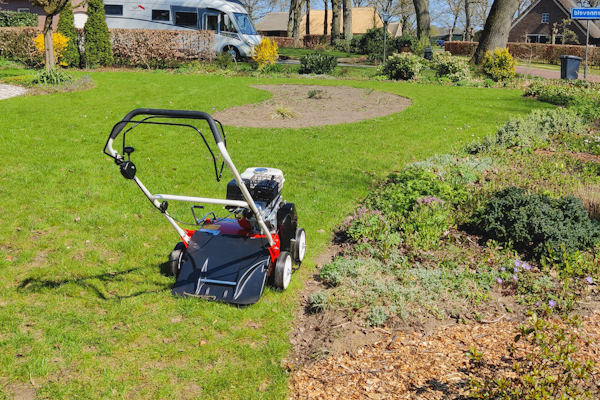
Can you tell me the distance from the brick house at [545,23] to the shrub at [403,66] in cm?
3537

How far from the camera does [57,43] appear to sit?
68.3ft

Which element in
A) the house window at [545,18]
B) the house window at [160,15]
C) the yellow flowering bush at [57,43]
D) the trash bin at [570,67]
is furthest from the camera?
the house window at [545,18]

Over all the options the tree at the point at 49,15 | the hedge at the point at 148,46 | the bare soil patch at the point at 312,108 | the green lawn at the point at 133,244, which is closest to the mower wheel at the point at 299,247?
the green lawn at the point at 133,244

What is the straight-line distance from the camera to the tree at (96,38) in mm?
22266

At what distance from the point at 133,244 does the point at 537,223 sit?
422cm

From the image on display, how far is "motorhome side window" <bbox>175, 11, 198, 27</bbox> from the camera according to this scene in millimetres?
27031

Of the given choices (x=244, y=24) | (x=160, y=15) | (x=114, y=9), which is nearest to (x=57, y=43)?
(x=160, y=15)

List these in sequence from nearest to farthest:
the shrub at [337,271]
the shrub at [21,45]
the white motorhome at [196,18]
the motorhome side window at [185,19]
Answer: the shrub at [337,271]
the shrub at [21,45]
the white motorhome at [196,18]
the motorhome side window at [185,19]

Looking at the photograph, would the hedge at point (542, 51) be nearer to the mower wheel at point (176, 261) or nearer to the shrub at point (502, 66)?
the shrub at point (502, 66)

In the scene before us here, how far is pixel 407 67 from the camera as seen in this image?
2138cm

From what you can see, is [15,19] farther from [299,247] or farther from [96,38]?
[299,247]

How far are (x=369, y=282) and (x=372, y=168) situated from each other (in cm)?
425

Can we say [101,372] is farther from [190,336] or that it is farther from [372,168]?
[372,168]

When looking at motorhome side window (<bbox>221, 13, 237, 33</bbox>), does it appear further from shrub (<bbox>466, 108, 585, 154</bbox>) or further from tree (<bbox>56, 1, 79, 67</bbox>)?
shrub (<bbox>466, 108, 585, 154</bbox>)
